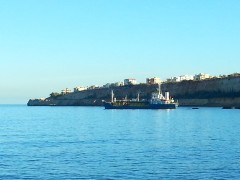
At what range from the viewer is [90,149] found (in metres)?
40.5

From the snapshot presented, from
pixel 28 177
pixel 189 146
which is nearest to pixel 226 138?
pixel 189 146

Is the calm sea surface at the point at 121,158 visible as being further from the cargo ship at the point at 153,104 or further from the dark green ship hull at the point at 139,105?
the cargo ship at the point at 153,104

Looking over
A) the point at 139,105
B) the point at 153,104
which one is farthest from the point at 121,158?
the point at 139,105

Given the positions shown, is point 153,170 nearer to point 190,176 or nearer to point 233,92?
point 190,176

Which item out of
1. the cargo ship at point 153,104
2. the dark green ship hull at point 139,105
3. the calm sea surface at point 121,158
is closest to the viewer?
the calm sea surface at point 121,158

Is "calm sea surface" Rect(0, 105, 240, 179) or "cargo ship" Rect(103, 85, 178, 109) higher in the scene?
"cargo ship" Rect(103, 85, 178, 109)

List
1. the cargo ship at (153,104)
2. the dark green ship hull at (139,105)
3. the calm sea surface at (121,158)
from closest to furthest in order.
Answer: the calm sea surface at (121,158)
the dark green ship hull at (139,105)
the cargo ship at (153,104)

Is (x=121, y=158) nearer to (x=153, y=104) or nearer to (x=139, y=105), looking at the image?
(x=153, y=104)

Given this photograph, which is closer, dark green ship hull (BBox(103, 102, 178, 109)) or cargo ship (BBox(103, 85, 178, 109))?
dark green ship hull (BBox(103, 102, 178, 109))

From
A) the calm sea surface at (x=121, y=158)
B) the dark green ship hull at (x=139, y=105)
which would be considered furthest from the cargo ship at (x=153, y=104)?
the calm sea surface at (x=121, y=158)

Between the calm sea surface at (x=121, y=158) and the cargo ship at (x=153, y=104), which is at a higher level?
the cargo ship at (x=153, y=104)

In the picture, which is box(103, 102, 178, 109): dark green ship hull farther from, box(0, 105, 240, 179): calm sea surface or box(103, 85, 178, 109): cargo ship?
box(0, 105, 240, 179): calm sea surface

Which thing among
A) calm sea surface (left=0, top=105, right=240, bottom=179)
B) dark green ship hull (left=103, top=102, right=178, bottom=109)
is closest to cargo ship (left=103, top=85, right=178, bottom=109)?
dark green ship hull (left=103, top=102, right=178, bottom=109)

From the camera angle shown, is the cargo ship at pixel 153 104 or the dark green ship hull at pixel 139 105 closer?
the dark green ship hull at pixel 139 105
